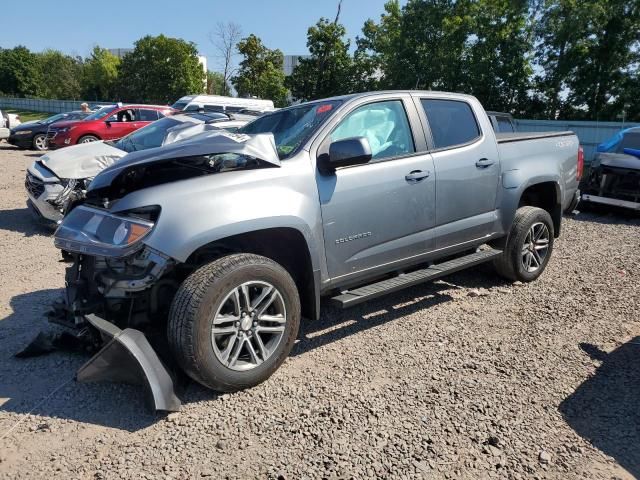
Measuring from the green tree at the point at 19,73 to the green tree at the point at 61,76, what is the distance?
2137mm

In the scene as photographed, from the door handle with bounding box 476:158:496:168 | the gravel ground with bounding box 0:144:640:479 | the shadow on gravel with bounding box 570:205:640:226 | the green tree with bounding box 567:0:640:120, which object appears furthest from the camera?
the green tree with bounding box 567:0:640:120

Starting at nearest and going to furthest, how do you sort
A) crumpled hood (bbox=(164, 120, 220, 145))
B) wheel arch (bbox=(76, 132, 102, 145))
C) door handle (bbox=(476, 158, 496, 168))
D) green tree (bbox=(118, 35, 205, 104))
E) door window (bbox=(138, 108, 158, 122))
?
door handle (bbox=(476, 158, 496, 168)) → crumpled hood (bbox=(164, 120, 220, 145)) → wheel arch (bbox=(76, 132, 102, 145)) → door window (bbox=(138, 108, 158, 122)) → green tree (bbox=(118, 35, 205, 104))

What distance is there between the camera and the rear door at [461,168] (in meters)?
4.46

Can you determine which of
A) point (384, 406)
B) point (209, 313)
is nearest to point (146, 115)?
point (209, 313)

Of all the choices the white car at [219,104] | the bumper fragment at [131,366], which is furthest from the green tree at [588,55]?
the bumper fragment at [131,366]

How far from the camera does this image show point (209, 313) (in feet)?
10.1

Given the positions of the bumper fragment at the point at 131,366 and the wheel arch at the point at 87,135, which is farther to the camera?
the wheel arch at the point at 87,135

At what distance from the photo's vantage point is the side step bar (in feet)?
12.4

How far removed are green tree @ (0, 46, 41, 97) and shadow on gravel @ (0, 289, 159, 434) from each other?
8546 cm

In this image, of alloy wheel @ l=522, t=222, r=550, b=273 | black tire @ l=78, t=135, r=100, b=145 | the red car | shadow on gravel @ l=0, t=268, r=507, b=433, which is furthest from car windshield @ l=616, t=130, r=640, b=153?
black tire @ l=78, t=135, r=100, b=145

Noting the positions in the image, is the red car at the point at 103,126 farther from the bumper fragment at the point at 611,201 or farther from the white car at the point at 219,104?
the bumper fragment at the point at 611,201

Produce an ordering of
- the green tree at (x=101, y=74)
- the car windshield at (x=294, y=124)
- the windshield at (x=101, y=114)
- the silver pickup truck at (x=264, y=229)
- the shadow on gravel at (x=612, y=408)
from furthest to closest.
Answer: the green tree at (x=101, y=74)
the windshield at (x=101, y=114)
the car windshield at (x=294, y=124)
the silver pickup truck at (x=264, y=229)
the shadow on gravel at (x=612, y=408)

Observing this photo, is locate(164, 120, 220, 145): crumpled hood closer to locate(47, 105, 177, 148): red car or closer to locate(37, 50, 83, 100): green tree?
locate(47, 105, 177, 148): red car

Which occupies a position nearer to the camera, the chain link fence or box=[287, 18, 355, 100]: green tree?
box=[287, 18, 355, 100]: green tree
